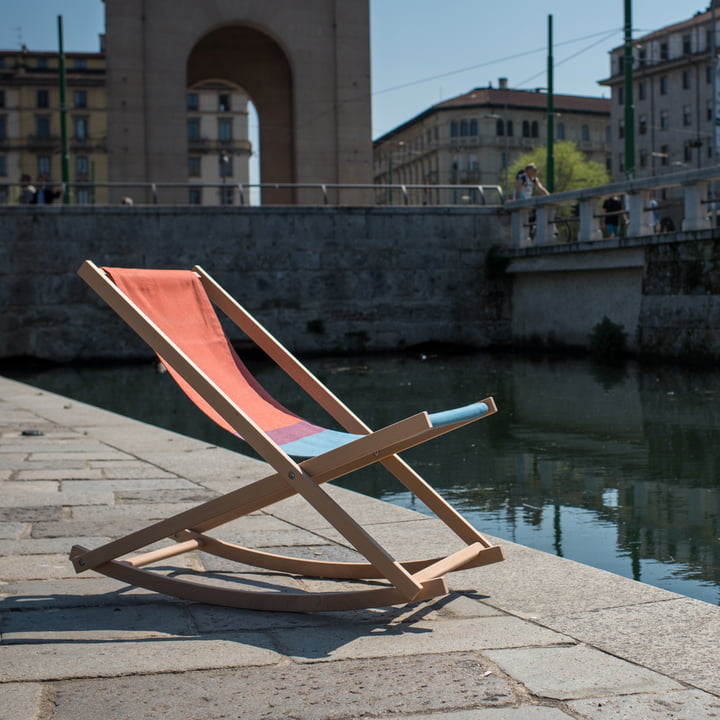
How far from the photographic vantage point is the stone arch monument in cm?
2795

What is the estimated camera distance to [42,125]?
87188 millimetres

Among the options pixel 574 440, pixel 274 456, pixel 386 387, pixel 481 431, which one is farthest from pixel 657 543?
pixel 386 387

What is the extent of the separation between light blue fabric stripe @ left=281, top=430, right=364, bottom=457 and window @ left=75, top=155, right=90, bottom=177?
86.9m

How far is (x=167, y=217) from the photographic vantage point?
23703mm

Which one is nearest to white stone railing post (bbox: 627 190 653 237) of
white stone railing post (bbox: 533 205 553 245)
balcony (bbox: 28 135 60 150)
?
white stone railing post (bbox: 533 205 553 245)

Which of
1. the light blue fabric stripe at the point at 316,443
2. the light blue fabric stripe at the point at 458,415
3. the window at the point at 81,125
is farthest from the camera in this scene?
the window at the point at 81,125

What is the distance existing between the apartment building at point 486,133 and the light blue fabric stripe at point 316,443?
79.0 meters

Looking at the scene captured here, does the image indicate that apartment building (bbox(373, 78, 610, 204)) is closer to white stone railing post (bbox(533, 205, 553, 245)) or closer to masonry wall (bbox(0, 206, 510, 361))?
masonry wall (bbox(0, 206, 510, 361))

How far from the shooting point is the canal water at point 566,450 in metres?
5.51

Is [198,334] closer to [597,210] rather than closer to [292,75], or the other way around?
[597,210]

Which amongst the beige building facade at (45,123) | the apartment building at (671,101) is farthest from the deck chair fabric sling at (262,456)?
the beige building facade at (45,123)

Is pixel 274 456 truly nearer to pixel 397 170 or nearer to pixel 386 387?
pixel 386 387

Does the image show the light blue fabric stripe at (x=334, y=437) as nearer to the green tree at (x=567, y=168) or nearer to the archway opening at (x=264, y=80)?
the archway opening at (x=264, y=80)

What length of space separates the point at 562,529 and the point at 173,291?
271 cm
